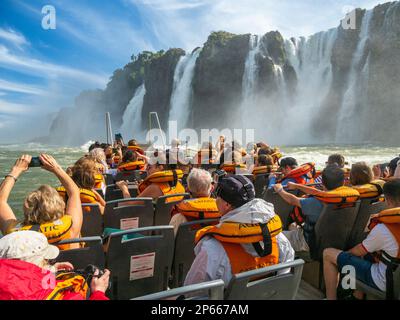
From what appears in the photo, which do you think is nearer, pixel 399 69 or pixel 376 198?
pixel 376 198

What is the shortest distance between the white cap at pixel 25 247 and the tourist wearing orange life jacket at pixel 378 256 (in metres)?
2.16

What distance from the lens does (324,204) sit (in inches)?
115

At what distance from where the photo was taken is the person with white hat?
1326 millimetres

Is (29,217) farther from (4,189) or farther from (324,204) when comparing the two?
(324,204)

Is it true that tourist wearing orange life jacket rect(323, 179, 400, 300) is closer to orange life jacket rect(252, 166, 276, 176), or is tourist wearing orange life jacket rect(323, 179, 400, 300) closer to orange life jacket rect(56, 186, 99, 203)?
orange life jacket rect(56, 186, 99, 203)

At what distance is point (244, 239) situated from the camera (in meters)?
1.79

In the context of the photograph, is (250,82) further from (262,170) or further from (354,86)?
(262,170)

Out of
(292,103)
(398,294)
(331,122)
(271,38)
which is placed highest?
(271,38)

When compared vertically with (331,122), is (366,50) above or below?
above

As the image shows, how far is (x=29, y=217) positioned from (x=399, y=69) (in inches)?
1406

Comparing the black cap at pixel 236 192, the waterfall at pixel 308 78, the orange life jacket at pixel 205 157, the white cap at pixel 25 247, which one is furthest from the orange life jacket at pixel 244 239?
the waterfall at pixel 308 78

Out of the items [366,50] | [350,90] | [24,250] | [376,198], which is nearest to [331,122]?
[350,90]

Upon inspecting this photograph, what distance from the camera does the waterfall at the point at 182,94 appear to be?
44656mm

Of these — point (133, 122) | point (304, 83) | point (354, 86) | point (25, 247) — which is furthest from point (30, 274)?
point (133, 122)
